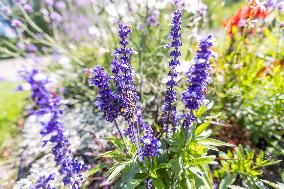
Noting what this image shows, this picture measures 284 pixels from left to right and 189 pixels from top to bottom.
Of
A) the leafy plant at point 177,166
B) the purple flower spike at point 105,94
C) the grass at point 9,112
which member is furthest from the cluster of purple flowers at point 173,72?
the grass at point 9,112

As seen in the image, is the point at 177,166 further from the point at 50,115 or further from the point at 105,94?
the point at 50,115

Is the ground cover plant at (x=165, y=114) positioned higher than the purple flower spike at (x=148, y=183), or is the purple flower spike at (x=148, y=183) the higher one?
the ground cover plant at (x=165, y=114)

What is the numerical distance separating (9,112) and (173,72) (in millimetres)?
3826

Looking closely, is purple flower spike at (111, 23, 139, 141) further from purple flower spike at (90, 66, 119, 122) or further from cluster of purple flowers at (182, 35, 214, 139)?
cluster of purple flowers at (182, 35, 214, 139)

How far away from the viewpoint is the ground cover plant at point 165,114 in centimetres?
231

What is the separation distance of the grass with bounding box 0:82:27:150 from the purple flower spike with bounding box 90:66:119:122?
2.74 m

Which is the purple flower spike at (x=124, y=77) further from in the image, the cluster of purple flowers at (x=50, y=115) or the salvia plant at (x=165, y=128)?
the cluster of purple flowers at (x=50, y=115)

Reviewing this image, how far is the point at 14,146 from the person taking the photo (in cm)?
464

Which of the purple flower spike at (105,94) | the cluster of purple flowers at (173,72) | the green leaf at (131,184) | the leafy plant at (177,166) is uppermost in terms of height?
the cluster of purple flowers at (173,72)

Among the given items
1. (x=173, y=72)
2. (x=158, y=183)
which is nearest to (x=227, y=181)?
(x=158, y=183)

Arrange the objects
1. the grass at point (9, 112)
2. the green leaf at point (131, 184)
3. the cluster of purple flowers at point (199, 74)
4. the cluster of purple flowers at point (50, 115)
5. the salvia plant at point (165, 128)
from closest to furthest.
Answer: the cluster of purple flowers at point (50, 115)
the cluster of purple flowers at point (199, 74)
the salvia plant at point (165, 128)
the green leaf at point (131, 184)
the grass at point (9, 112)

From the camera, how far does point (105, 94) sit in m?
2.35

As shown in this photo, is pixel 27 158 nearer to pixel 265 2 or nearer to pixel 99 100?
pixel 99 100

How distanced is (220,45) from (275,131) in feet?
7.13
